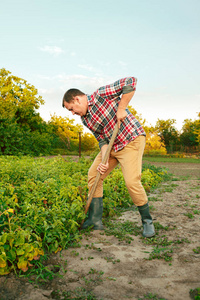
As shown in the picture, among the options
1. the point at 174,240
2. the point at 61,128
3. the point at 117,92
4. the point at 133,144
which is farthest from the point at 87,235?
the point at 61,128

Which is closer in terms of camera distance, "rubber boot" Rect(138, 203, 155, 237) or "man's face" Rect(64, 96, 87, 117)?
"man's face" Rect(64, 96, 87, 117)

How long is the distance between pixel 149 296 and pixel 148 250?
0.78 m

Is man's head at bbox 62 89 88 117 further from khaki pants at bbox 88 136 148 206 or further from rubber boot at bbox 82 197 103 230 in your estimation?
rubber boot at bbox 82 197 103 230

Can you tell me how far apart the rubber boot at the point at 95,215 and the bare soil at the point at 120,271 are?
0.39 ft

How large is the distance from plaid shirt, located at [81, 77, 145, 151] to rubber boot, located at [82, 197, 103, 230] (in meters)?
0.70

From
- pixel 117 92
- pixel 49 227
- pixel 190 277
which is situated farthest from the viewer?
pixel 117 92

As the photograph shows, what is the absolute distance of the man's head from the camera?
8.73 ft

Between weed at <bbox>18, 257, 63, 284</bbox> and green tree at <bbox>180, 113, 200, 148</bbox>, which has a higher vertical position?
green tree at <bbox>180, 113, 200, 148</bbox>

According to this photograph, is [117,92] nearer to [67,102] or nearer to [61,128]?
[67,102]

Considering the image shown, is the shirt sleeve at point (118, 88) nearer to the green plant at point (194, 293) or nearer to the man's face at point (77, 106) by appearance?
the man's face at point (77, 106)

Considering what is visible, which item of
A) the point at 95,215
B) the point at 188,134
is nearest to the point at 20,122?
the point at 95,215

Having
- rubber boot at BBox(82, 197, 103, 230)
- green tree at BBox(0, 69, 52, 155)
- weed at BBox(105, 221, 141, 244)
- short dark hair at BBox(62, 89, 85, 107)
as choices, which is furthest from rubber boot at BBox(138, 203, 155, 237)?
green tree at BBox(0, 69, 52, 155)

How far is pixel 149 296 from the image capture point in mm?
1703

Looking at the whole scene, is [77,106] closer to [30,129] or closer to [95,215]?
[95,215]
